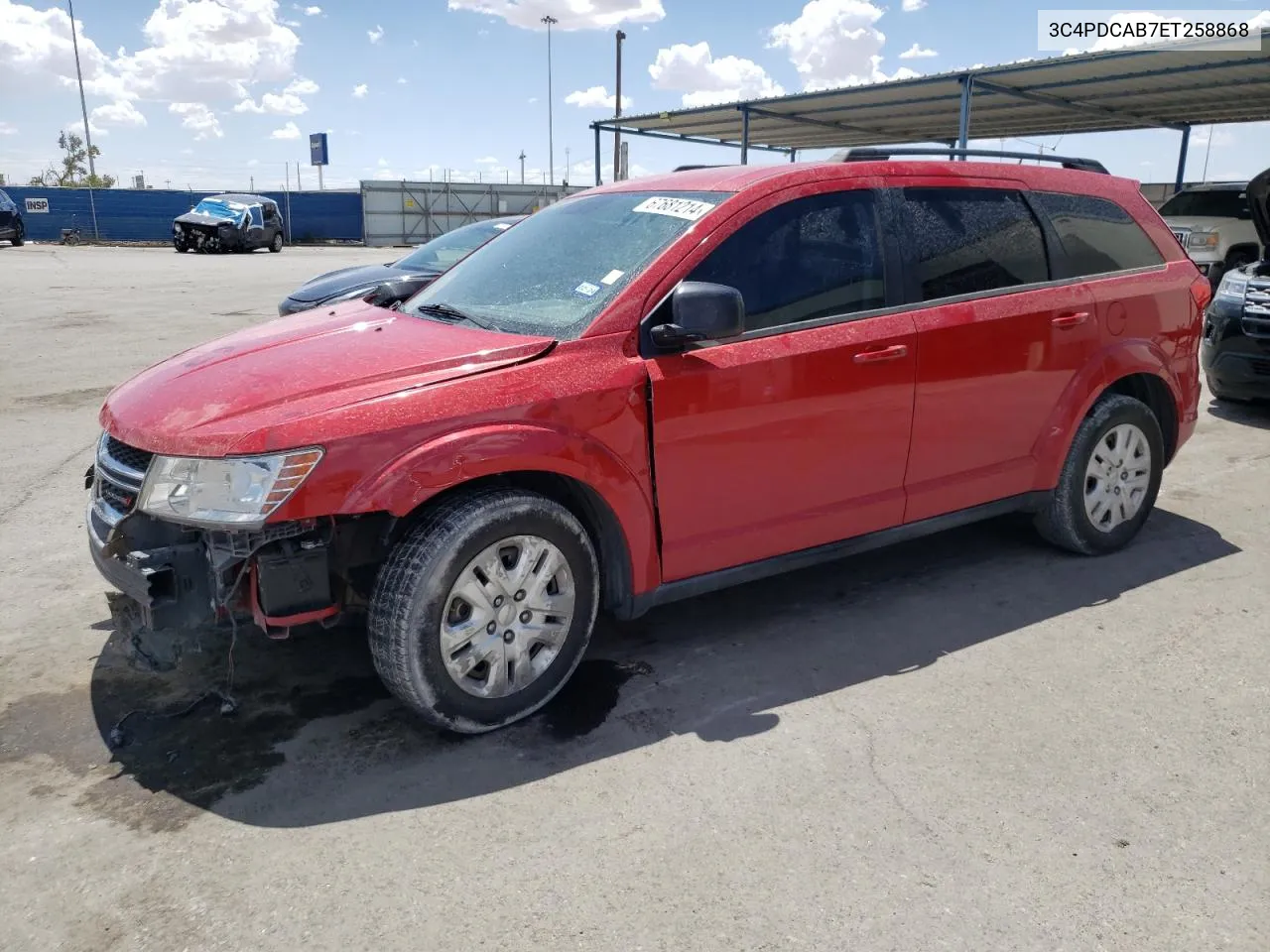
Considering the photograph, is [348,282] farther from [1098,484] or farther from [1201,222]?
[1201,222]

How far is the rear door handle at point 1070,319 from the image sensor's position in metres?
4.32

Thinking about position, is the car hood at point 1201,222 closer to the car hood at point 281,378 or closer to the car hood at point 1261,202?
the car hood at point 1261,202

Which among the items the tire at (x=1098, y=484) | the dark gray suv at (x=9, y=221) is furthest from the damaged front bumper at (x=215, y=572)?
the dark gray suv at (x=9, y=221)

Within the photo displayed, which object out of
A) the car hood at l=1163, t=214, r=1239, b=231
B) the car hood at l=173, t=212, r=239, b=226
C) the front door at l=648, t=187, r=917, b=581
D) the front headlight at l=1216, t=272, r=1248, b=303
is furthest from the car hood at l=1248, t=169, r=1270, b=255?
the car hood at l=173, t=212, r=239, b=226

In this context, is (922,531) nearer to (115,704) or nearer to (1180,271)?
(1180,271)

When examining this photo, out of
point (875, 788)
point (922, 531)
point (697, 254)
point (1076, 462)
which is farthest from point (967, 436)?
point (875, 788)

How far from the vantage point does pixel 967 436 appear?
4129 millimetres

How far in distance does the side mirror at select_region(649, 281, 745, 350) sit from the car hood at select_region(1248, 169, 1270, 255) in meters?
6.09

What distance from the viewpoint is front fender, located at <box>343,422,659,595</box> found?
2889 mm

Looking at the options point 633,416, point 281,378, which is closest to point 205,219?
point 281,378

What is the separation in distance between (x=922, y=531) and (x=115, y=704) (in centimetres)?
316

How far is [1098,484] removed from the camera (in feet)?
15.3

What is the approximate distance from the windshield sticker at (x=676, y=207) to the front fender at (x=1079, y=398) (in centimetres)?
194

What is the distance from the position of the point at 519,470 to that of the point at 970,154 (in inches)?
105
